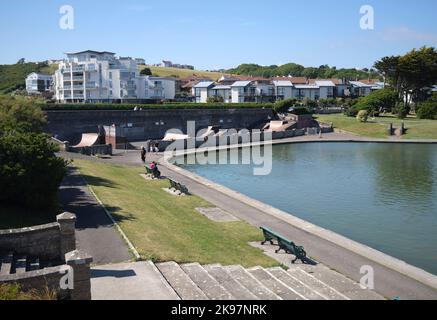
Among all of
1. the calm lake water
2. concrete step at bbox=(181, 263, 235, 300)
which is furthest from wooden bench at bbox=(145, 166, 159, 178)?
concrete step at bbox=(181, 263, 235, 300)

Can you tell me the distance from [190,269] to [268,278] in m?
2.26

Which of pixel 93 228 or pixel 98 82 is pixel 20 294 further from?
pixel 98 82

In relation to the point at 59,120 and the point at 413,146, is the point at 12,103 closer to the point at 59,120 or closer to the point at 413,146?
the point at 59,120

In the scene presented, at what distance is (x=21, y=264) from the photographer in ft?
40.9

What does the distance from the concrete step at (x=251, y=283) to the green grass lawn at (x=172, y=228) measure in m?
0.86

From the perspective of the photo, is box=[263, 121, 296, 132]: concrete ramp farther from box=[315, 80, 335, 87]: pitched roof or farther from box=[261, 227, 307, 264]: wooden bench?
box=[261, 227, 307, 264]: wooden bench

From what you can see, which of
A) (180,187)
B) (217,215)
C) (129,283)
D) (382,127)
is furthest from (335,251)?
(382,127)

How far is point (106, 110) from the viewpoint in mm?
58094

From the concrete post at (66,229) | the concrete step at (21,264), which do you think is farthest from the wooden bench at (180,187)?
the concrete step at (21,264)

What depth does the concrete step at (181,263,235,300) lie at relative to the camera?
36.1ft

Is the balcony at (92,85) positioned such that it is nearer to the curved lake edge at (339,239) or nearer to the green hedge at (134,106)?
the green hedge at (134,106)

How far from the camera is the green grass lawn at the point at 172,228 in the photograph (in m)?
14.5

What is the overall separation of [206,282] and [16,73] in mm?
145594

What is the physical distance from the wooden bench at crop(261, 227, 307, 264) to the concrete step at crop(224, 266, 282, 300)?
7.35ft
